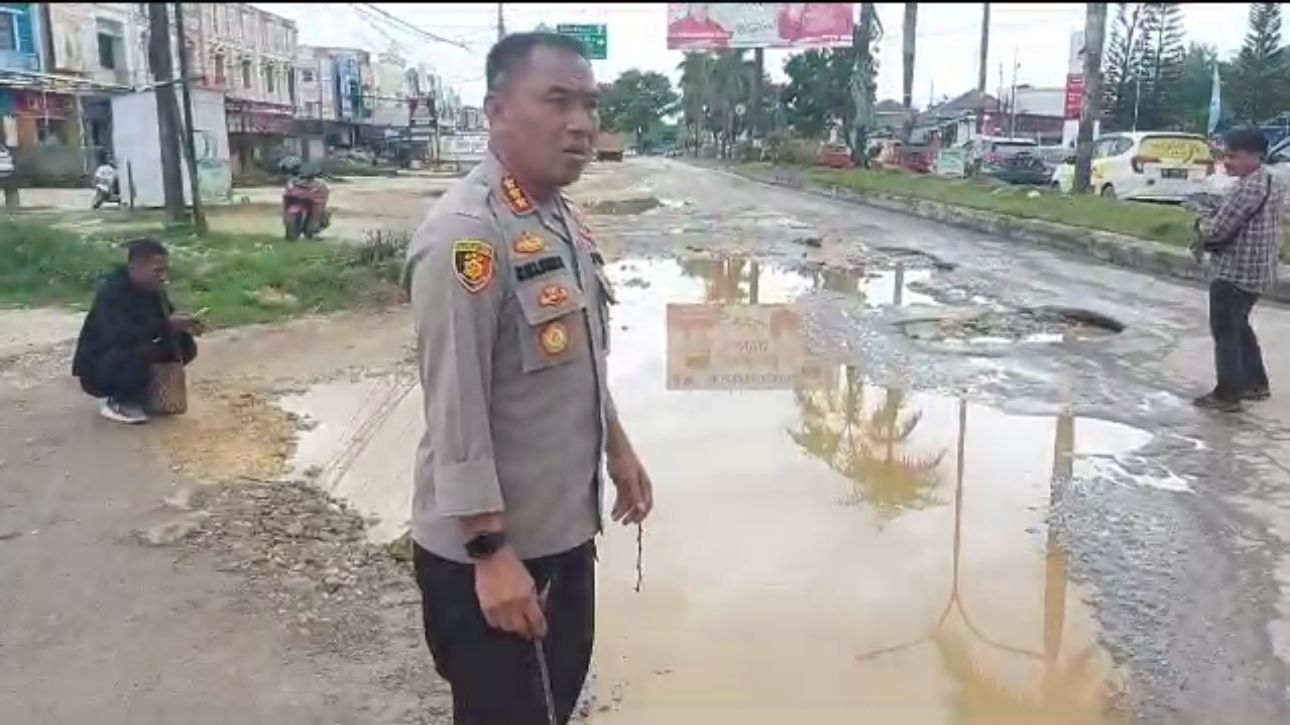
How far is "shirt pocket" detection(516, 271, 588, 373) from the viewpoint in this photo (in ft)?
6.02

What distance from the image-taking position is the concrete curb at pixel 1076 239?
457 inches

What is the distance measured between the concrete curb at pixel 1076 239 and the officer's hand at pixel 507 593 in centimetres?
955

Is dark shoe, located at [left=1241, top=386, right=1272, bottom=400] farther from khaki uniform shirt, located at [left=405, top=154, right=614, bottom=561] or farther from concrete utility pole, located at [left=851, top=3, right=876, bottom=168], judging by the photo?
concrete utility pole, located at [left=851, top=3, right=876, bottom=168]

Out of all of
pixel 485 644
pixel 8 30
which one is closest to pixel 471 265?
pixel 485 644

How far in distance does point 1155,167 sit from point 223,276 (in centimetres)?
1429

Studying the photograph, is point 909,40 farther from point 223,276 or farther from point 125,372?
point 125,372

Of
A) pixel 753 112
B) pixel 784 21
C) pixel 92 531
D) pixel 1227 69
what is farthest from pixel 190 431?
pixel 753 112

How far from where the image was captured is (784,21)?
35.7 m

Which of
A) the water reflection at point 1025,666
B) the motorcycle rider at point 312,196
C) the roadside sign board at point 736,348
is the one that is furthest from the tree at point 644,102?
the water reflection at point 1025,666

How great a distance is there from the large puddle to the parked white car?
1259 cm

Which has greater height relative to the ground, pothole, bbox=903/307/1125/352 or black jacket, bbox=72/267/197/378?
black jacket, bbox=72/267/197/378

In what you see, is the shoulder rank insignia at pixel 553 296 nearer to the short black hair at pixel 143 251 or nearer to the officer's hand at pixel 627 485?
the officer's hand at pixel 627 485

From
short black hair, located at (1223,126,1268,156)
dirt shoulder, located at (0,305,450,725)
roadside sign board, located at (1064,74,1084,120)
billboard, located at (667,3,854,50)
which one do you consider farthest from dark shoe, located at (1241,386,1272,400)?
billboard, located at (667,3,854,50)

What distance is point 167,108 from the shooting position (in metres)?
15.3
